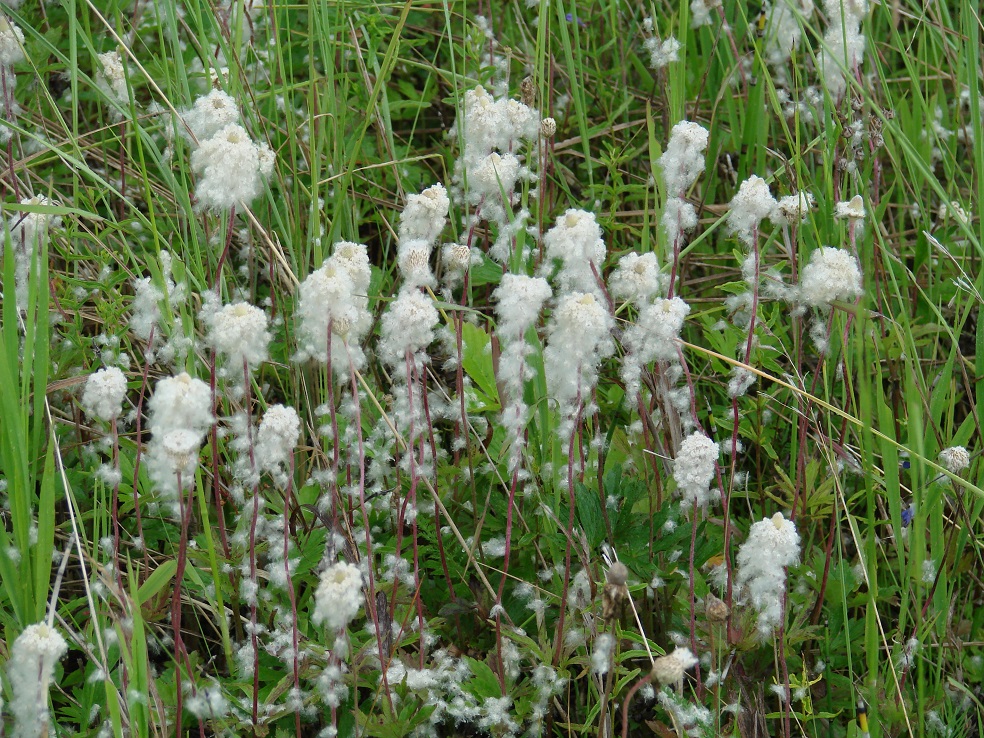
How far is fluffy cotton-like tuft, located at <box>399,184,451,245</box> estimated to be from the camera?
1.88m

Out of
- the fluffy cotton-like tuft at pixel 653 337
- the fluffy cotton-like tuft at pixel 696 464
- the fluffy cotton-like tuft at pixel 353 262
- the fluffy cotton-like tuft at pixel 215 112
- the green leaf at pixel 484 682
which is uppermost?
the fluffy cotton-like tuft at pixel 215 112

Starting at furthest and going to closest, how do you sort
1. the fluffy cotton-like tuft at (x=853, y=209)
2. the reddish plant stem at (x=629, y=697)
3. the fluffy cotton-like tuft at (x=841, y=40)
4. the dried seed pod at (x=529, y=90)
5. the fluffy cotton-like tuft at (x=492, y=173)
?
the fluffy cotton-like tuft at (x=841, y=40) < the dried seed pod at (x=529, y=90) < the fluffy cotton-like tuft at (x=492, y=173) < the fluffy cotton-like tuft at (x=853, y=209) < the reddish plant stem at (x=629, y=697)

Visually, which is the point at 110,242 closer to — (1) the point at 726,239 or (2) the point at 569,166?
(2) the point at 569,166

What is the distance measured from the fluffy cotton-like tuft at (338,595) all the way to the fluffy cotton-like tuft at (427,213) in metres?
0.69

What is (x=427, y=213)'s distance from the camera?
1.89 meters

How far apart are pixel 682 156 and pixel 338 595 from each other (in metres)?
1.11

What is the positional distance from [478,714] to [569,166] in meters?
1.87

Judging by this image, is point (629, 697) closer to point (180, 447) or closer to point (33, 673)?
point (180, 447)

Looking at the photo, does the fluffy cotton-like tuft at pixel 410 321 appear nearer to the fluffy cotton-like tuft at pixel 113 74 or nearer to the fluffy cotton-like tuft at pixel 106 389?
the fluffy cotton-like tuft at pixel 106 389

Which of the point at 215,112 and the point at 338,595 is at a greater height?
the point at 215,112

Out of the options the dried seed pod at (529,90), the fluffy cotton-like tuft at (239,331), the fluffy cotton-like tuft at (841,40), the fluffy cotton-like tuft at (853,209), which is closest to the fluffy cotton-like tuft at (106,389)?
the fluffy cotton-like tuft at (239,331)

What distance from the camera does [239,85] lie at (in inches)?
92.2

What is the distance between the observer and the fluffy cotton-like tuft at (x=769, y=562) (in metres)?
1.58

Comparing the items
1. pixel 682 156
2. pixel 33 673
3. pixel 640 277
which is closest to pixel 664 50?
pixel 682 156
